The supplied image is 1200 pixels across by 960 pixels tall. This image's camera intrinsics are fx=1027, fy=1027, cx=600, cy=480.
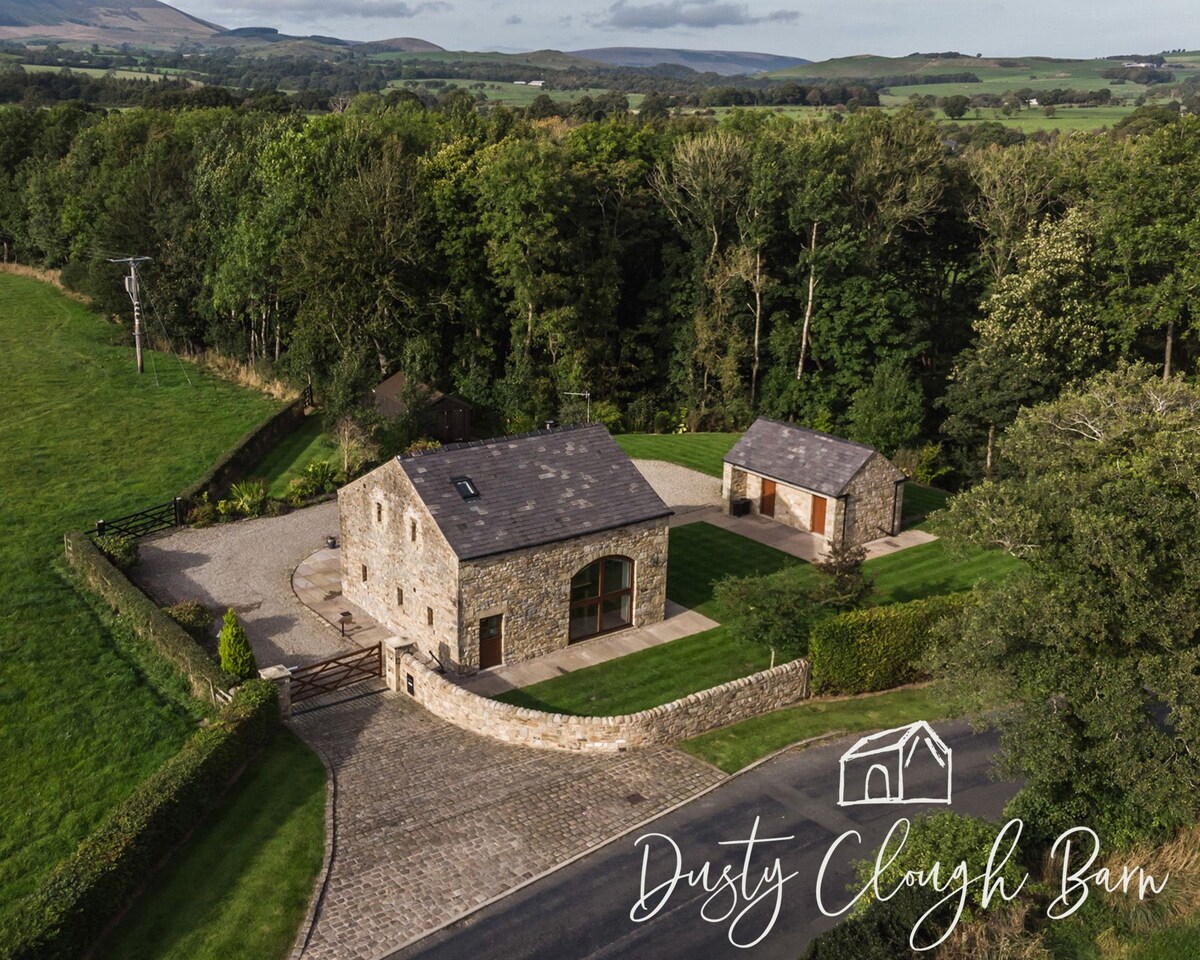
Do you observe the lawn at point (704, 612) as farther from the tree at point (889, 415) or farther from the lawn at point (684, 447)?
the lawn at point (684, 447)

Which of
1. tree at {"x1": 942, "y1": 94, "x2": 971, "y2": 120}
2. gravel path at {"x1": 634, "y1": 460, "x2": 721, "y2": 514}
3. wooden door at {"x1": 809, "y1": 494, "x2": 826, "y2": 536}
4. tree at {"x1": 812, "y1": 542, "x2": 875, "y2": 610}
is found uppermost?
tree at {"x1": 942, "y1": 94, "x2": 971, "y2": 120}

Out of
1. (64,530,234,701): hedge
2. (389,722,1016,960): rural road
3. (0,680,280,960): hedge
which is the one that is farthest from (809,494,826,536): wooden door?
(64,530,234,701): hedge

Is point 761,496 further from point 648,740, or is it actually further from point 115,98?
point 115,98

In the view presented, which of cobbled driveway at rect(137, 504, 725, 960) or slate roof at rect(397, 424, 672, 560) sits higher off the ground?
slate roof at rect(397, 424, 672, 560)

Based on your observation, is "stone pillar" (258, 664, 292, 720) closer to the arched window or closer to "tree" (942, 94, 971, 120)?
the arched window

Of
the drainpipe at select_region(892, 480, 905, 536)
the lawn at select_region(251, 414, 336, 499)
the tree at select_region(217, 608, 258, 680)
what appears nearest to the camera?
the tree at select_region(217, 608, 258, 680)

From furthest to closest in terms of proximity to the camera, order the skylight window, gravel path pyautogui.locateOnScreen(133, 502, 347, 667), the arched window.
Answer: the arched window, gravel path pyautogui.locateOnScreen(133, 502, 347, 667), the skylight window

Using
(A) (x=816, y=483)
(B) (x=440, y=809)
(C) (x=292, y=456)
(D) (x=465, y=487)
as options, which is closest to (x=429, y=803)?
(B) (x=440, y=809)
